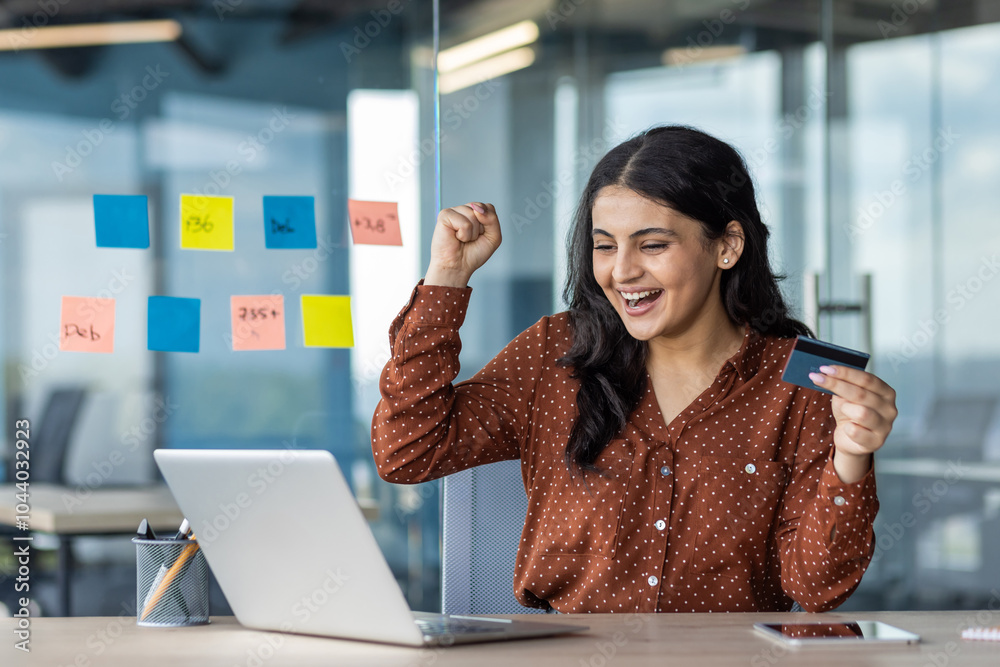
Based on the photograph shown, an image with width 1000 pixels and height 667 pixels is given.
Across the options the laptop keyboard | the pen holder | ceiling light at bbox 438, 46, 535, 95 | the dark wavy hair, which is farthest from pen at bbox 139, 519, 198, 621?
ceiling light at bbox 438, 46, 535, 95

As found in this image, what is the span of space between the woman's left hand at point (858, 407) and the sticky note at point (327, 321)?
1.31 m

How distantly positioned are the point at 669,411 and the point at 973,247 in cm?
192

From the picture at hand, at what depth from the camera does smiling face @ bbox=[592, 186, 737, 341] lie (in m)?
1.59

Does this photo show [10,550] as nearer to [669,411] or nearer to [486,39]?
[486,39]

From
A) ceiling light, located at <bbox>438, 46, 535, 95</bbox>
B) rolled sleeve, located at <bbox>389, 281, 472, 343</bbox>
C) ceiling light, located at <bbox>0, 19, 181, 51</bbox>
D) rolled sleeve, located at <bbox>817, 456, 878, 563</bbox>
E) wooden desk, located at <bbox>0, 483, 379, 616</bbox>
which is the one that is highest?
ceiling light, located at <bbox>0, 19, 181, 51</bbox>

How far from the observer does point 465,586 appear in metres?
1.60

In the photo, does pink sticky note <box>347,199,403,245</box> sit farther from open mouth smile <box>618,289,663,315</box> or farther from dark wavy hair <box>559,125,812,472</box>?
open mouth smile <box>618,289,663,315</box>

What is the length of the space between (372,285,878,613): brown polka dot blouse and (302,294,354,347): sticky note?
2.72ft

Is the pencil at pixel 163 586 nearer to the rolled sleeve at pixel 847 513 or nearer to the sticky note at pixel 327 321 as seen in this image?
the rolled sleeve at pixel 847 513

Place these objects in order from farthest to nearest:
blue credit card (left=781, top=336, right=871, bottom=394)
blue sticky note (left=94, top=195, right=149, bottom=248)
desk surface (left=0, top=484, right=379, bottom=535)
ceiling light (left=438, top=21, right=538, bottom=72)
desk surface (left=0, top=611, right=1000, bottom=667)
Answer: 1. ceiling light (left=438, top=21, right=538, bottom=72)
2. desk surface (left=0, top=484, right=379, bottom=535)
3. blue sticky note (left=94, top=195, right=149, bottom=248)
4. blue credit card (left=781, top=336, right=871, bottom=394)
5. desk surface (left=0, top=611, right=1000, bottom=667)

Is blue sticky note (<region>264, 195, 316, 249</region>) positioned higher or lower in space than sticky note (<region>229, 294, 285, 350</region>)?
higher

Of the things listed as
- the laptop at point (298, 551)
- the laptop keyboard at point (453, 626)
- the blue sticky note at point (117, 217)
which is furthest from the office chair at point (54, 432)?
the laptop keyboard at point (453, 626)

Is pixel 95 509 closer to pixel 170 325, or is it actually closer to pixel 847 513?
pixel 170 325

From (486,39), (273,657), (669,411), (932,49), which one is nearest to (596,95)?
(486,39)
